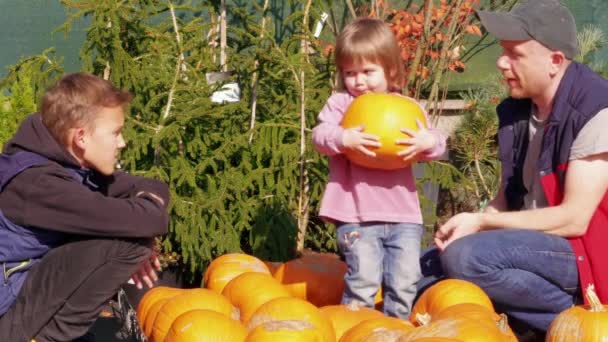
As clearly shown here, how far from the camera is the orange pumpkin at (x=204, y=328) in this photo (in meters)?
2.86

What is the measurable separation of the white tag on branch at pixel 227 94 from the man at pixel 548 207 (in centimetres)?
165

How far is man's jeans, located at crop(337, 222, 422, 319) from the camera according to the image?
11.0ft

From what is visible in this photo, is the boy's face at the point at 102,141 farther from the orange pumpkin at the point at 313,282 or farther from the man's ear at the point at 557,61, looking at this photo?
the man's ear at the point at 557,61

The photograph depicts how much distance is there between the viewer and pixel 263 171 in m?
4.62

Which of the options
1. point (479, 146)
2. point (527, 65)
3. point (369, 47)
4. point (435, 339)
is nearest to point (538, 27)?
point (527, 65)

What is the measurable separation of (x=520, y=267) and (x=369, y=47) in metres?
1.12

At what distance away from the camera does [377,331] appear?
8.89ft

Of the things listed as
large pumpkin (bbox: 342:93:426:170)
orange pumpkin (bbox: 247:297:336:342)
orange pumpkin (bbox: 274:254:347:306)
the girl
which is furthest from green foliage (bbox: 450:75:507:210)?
orange pumpkin (bbox: 247:297:336:342)

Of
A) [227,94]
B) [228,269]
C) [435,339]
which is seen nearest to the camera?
[435,339]

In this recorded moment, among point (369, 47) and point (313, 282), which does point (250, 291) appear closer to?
point (313, 282)

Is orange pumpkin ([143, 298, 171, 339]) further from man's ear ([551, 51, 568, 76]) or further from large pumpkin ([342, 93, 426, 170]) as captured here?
man's ear ([551, 51, 568, 76])

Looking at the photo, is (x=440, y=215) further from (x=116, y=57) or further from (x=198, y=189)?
(x=116, y=57)

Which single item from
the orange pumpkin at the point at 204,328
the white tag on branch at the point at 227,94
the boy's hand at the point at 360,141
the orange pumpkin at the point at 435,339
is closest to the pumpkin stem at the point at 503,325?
the orange pumpkin at the point at 435,339

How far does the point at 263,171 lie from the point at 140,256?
1535mm
